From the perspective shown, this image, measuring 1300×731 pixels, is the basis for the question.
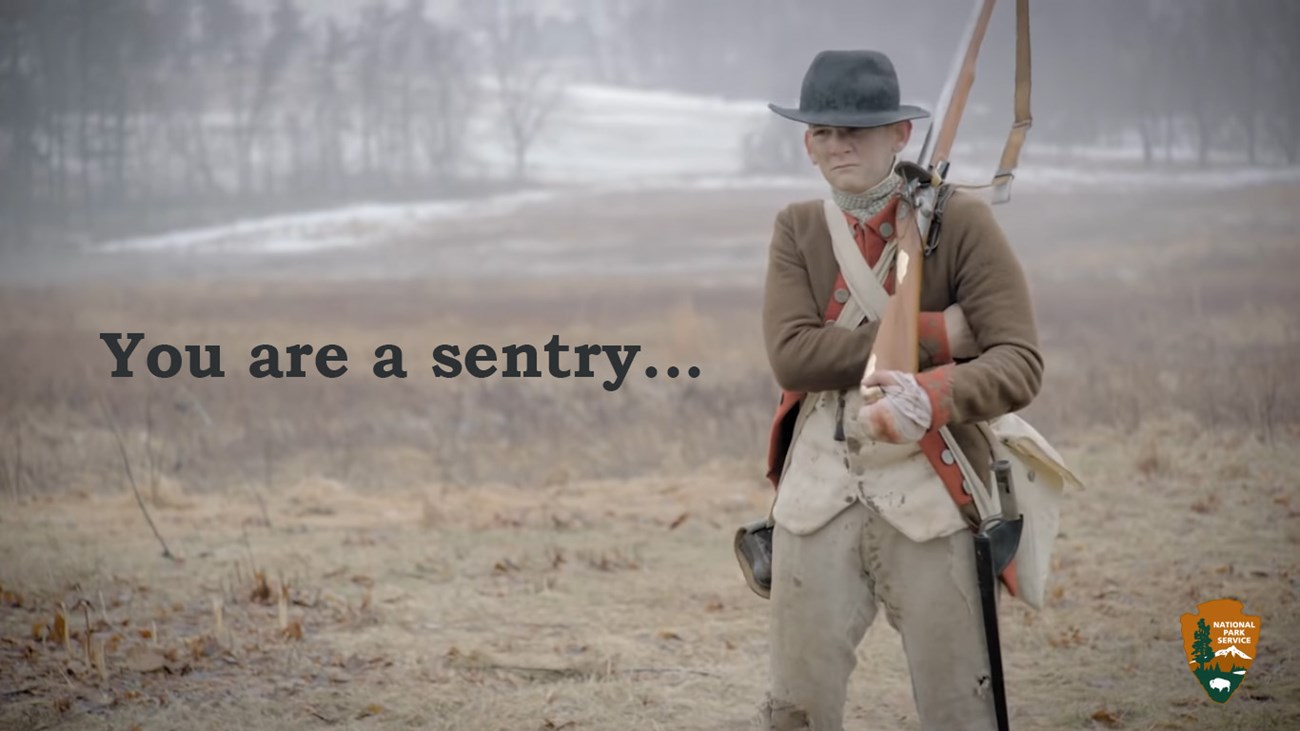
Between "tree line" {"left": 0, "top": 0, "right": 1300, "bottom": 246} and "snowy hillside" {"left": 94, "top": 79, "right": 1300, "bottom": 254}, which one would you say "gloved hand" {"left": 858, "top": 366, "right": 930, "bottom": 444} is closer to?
"snowy hillside" {"left": 94, "top": 79, "right": 1300, "bottom": 254}

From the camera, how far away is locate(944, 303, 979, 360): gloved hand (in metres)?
2.74

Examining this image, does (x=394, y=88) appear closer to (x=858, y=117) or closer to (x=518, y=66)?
(x=518, y=66)

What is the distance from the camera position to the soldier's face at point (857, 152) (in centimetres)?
280

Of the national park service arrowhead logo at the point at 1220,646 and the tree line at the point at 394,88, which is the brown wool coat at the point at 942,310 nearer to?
the national park service arrowhead logo at the point at 1220,646

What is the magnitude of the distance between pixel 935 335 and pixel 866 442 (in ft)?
0.91

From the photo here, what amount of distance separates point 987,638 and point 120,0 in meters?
25.8

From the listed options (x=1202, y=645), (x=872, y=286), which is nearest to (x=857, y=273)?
(x=872, y=286)

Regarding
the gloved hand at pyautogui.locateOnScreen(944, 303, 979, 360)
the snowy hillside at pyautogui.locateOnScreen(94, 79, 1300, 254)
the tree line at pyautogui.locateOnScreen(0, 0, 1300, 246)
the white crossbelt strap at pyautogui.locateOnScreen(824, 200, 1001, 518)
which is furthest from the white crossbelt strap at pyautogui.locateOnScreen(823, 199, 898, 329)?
the tree line at pyautogui.locateOnScreen(0, 0, 1300, 246)

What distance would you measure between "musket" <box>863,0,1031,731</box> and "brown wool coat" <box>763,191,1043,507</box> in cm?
6

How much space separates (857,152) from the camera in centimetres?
281

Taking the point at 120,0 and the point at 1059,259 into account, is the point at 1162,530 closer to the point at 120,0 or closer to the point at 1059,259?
the point at 1059,259

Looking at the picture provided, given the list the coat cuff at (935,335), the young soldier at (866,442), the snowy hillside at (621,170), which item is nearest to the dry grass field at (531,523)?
the young soldier at (866,442)

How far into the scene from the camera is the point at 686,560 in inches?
Answer: 276

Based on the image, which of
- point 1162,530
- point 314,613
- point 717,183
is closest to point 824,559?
point 314,613
